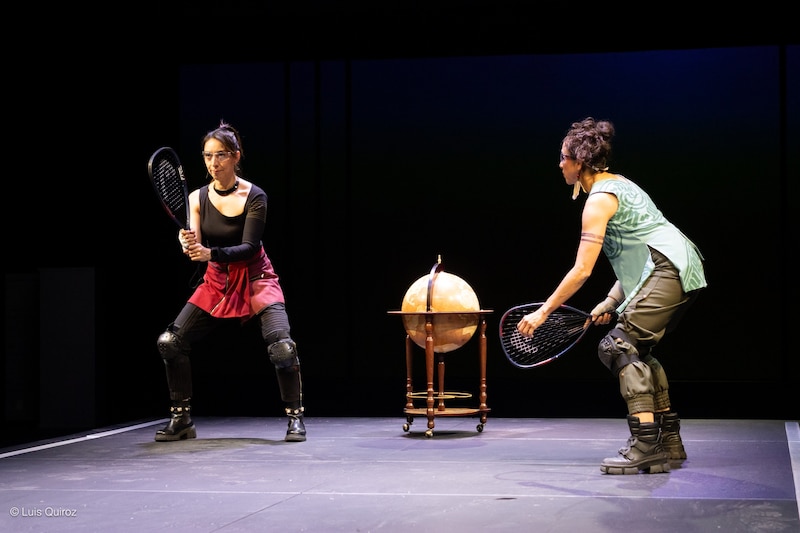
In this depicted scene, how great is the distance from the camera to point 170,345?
6.64 metres

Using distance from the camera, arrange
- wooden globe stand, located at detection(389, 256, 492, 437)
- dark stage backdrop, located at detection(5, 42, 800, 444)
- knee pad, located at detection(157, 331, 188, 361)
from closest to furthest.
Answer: knee pad, located at detection(157, 331, 188, 361) < wooden globe stand, located at detection(389, 256, 492, 437) < dark stage backdrop, located at detection(5, 42, 800, 444)

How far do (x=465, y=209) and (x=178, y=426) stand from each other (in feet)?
10.9

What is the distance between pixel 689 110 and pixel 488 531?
5.77 meters

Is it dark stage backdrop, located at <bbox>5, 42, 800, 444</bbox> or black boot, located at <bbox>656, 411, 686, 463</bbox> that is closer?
black boot, located at <bbox>656, 411, 686, 463</bbox>

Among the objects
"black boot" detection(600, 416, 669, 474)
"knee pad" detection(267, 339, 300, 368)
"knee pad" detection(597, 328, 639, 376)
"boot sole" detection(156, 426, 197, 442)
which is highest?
"knee pad" detection(597, 328, 639, 376)

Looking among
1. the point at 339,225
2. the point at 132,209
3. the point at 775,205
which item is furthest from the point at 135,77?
the point at 775,205

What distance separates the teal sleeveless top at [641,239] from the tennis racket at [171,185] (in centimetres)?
244

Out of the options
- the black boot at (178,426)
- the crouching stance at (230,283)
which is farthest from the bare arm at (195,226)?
the black boot at (178,426)

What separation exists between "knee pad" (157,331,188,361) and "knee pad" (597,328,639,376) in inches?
108

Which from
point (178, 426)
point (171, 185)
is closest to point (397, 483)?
point (178, 426)

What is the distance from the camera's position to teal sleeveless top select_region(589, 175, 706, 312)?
5.15 m

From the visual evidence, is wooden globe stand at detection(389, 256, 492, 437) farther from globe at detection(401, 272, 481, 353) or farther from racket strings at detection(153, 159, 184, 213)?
racket strings at detection(153, 159, 184, 213)

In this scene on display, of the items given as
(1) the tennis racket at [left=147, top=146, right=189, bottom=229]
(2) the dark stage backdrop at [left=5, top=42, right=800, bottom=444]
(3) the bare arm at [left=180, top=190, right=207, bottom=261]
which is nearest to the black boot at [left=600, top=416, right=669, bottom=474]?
(3) the bare arm at [left=180, top=190, right=207, bottom=261]

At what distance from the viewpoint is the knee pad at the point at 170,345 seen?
261 inches
